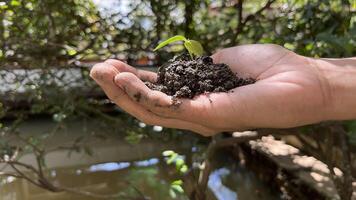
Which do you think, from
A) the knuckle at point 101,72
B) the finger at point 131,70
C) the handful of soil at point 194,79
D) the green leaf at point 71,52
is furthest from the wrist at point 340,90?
the green leaf at point 71,52

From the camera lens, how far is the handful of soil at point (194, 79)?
1.61 m

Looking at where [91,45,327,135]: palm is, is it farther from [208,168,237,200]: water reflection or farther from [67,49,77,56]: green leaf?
[208,168,237,200]: water reflection

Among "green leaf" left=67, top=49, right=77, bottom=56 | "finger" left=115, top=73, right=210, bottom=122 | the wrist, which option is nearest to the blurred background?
"green leaf" left=67, top=49, right=77, bottom=56

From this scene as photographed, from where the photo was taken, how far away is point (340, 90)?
159 cm

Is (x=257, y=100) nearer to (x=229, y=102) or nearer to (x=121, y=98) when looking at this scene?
(x=229, y=102)

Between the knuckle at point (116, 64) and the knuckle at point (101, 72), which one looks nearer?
the knuckle at point (101, 72)

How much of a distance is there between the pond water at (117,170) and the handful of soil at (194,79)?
970 mm

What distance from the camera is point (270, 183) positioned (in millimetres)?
3055

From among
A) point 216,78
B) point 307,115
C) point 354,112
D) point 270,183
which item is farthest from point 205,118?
point 270,183

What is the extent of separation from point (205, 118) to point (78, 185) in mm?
1899

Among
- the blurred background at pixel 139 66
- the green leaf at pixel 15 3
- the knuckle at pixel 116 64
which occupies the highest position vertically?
the green leaf at pixel 15 3

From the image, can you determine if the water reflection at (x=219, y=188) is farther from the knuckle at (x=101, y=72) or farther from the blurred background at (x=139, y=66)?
the knuckle at (x=101, y=72)

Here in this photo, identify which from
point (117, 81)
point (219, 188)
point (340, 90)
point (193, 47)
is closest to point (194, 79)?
point (193, 47)

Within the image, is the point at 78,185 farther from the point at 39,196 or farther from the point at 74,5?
the point at 74,5
